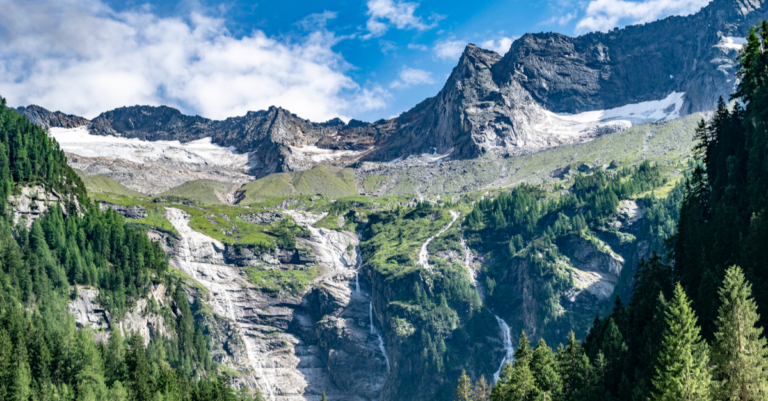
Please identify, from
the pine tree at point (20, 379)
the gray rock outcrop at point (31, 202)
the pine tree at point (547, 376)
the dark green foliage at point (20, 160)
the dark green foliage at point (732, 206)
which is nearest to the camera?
the dark green foliage at point (732, 206)

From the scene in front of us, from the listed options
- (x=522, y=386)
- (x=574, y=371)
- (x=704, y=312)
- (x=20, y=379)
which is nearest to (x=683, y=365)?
(x=704, y=312)

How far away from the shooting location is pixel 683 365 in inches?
2386

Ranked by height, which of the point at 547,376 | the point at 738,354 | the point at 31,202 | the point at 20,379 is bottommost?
the point at 547,376

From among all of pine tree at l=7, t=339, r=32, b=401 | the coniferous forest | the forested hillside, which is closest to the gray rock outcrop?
the forested hillside

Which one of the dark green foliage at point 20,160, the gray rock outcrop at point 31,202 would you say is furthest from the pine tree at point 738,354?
the dark green foliage at point 20,160

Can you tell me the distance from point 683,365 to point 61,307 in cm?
14845

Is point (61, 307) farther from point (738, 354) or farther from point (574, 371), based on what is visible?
point (738, 354)

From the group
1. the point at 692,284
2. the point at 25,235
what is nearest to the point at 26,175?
the point at 25,235

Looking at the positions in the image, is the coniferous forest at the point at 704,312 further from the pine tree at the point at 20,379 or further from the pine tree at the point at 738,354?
the pine tree at the point at 20,379

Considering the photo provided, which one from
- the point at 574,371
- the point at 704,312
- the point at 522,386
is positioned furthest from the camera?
the point at 574,371

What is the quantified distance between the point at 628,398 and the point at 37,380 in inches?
3618

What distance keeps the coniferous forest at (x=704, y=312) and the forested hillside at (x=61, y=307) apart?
6318cm

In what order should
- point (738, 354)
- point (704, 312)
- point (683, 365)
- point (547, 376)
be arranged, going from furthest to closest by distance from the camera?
point (547, 376) → point (704, 312) → point (683, 365) → point (738, 354)

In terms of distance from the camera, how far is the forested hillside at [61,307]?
111250 millimetres
